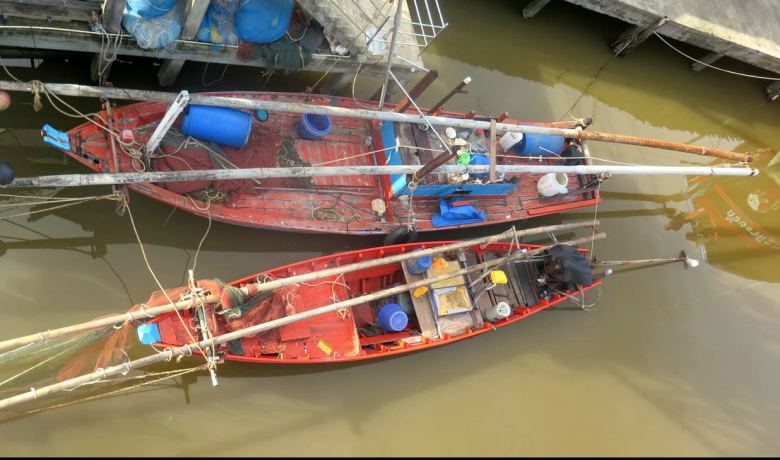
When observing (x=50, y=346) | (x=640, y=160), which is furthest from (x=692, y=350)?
(x=50, y=346)

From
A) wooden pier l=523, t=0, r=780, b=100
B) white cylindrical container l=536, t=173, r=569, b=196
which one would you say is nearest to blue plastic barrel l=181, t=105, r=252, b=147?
white cylindrical container l=536, t=173, r=569, b=196

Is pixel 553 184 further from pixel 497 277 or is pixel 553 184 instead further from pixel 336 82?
pixel 336 82

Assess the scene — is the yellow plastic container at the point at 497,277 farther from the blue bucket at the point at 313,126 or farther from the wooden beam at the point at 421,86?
the blue bucket at the point at 313,126

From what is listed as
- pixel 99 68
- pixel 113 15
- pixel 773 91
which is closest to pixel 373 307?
pixel 99 68

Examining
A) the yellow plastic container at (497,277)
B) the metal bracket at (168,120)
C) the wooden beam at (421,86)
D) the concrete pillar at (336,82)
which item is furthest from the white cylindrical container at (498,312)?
the metal bracket at (168,120)

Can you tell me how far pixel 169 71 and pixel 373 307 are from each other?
519 cm

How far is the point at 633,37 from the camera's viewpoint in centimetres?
1338

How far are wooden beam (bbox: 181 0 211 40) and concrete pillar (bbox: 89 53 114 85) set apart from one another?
49.0 inches

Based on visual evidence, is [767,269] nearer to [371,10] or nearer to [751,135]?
[751,135]

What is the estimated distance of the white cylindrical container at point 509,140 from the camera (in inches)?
400

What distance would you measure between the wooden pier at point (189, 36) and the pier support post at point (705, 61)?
26.4 feet

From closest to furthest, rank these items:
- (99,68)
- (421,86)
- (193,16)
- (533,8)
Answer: (193,16), (99,68), (421,86), (533,8)

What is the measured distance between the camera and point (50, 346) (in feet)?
23.5

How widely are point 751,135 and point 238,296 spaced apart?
45.1 feet
